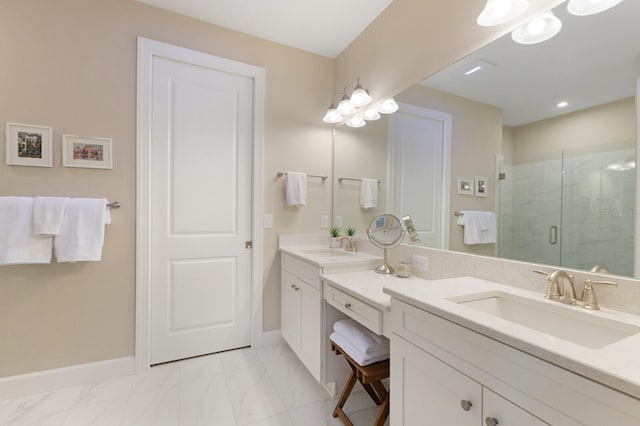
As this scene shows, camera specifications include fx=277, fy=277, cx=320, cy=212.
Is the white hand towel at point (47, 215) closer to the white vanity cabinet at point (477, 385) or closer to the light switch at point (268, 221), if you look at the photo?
the light switch at point (268, 221)

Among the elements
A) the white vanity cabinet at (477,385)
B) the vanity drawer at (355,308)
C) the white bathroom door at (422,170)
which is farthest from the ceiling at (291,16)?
the white vanity cabinet at (477,385)

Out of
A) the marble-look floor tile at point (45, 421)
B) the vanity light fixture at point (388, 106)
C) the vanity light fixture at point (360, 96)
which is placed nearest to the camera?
the marble-look floor tile at point (45, 421)

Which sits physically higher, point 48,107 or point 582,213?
point 48,107

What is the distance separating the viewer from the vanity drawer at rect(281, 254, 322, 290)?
1767mm

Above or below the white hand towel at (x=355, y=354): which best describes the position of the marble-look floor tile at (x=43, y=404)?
below

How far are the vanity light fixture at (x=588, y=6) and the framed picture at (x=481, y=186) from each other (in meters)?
0.71

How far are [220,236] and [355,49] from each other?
1958 mm

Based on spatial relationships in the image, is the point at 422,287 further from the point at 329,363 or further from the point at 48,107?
the point at 48,107

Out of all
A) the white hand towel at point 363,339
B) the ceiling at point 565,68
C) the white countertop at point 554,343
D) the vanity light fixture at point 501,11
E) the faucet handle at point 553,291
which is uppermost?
the vanity light fixture at point 501,11

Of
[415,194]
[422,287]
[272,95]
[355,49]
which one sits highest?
[355,49]

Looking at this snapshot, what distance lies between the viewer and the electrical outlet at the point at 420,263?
1658 mm

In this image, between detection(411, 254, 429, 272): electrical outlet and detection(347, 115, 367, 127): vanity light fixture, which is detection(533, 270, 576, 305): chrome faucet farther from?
detection(347, 115, 367, 127): vanity light fixture

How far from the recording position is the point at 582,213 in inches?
42.2

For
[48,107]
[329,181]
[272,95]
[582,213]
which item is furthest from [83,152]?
[582,213]
